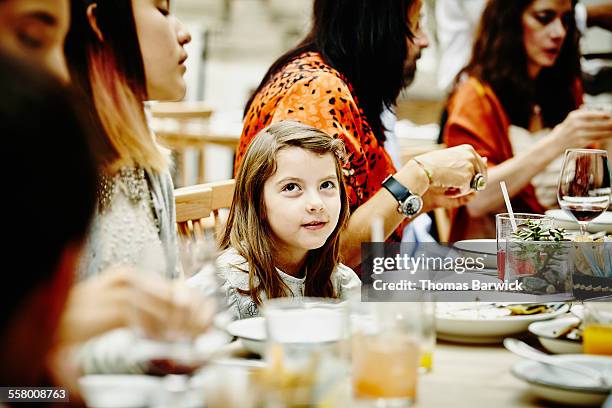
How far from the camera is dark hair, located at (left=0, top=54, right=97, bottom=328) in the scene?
1.73 feet

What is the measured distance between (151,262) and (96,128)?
471 millimetres

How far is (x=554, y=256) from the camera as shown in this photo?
1.37m

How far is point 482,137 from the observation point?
2.67 meters

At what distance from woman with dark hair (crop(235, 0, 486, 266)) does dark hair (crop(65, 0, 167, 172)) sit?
0.59m

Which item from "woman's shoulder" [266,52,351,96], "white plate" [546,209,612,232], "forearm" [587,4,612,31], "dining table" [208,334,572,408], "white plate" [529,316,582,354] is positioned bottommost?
"dining table" [208,334,572,408]

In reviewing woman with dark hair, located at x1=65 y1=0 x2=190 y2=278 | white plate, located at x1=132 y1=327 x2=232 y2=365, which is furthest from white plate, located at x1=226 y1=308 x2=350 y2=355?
woman with dark hair, located at x1=65 y1=0 x2=190 y2=278

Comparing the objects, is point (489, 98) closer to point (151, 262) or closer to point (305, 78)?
point (305, 78)

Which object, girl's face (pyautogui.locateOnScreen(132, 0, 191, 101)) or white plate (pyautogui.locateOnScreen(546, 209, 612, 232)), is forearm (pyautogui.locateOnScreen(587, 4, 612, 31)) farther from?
girl's face (pyautogui.locateOnScreen(132, 0, 191, 101))

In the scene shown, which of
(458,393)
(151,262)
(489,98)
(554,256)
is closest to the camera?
(151,262)

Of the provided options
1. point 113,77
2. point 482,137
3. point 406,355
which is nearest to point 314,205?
point 113,77

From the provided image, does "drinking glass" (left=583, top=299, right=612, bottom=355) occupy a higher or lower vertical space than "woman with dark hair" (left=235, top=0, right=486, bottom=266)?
lower

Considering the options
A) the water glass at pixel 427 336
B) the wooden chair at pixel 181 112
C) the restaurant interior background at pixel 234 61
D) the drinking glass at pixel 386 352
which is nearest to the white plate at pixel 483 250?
the water glass at pixel 427 336

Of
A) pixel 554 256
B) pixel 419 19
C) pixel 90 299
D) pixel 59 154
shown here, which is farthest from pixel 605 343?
pixel 419 19

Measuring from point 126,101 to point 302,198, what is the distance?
0.48m
